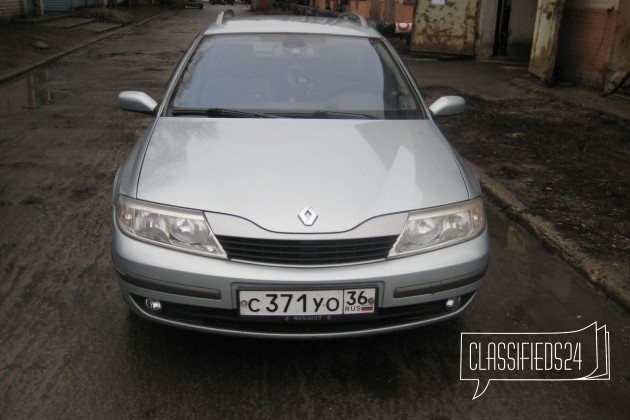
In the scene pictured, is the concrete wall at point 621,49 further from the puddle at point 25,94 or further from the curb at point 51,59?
the curb at point 51,59

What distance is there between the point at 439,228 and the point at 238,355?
1.12 metres

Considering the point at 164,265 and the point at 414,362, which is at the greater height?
the point at 164,265

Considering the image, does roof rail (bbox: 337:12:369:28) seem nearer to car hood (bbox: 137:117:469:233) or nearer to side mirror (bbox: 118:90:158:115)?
car hood (bbox: 137:117:469:233)

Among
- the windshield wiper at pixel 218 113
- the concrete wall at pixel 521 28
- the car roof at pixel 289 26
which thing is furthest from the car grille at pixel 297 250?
the concrete wall at pixel 521 28

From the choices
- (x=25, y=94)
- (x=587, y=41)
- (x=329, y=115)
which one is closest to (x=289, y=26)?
(x=329, y=115)

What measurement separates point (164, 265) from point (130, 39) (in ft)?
65.3

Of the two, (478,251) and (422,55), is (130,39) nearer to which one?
(422,55)

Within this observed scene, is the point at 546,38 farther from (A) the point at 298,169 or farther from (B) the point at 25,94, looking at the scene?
(A) the point at 298,169

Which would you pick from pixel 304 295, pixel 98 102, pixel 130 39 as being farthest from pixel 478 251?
pixel 130 39

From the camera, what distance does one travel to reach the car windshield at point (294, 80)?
12.6 ft

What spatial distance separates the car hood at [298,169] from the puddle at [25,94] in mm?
6682

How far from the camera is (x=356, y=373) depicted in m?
3.02

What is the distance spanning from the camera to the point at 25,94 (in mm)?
10516

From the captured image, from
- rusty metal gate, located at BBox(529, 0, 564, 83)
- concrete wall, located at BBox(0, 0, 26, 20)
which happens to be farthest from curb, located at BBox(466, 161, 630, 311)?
concrete wall, located at BBox(0, 0, 26, 20)
